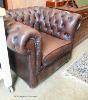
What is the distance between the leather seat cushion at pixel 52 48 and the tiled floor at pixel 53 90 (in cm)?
28

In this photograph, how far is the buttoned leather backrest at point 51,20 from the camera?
5.97 ft

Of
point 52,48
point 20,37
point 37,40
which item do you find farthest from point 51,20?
point 20,37

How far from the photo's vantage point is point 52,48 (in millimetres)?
1641

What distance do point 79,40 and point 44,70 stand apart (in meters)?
1.32

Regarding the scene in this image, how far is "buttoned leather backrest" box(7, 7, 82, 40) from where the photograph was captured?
182cm

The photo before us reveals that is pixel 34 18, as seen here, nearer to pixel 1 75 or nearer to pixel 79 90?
pixel 1 75

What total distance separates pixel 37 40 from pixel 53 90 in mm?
637

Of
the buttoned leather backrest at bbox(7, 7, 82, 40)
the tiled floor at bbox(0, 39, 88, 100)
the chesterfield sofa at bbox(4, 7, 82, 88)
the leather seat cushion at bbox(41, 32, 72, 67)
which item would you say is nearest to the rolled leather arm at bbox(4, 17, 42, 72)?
the chesterfield sofa at bbox(4, 7, 82, 88)

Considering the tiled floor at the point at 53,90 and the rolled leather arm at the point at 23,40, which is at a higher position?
the rolled leather arm at the point at 23,40

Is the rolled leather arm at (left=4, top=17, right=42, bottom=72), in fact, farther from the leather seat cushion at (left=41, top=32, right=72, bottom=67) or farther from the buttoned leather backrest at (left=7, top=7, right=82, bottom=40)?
the buttoned leather backrest at (left=7, top=7, right=82, bottom=40)

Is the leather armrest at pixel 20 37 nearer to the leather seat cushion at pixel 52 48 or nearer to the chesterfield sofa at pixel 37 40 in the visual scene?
the chesterfield sofa at pixel 37 40

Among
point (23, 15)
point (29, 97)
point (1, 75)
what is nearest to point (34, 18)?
point (23, 15)

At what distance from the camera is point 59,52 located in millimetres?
1705

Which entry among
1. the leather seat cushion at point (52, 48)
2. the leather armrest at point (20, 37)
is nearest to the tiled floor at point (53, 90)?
the leather seat cushion at point (52, 48)
